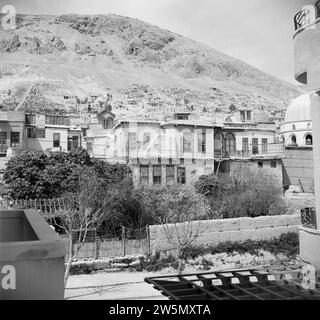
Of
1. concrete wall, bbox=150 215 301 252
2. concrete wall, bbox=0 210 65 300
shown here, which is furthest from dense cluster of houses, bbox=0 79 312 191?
concrete wall, bbox=0 210 65 300

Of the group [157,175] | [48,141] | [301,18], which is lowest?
[157,175]

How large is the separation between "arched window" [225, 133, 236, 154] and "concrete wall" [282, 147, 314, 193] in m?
3.56

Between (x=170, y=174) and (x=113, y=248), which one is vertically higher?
(x=170, y=174)

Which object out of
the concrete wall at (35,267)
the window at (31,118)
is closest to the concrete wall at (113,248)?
the concrete wall at (35,267)

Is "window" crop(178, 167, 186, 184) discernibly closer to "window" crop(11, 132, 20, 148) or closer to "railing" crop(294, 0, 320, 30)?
"window" crop(11, 132, 20, 148)

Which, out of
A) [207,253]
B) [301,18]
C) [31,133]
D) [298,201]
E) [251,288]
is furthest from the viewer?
[31,133]

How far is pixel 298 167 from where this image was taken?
2655 centimetres

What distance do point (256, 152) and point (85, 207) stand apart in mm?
16593

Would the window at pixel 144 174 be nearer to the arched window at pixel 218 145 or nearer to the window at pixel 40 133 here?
the arched window at pixel 218 145

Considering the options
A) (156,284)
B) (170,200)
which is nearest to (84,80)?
(170,200)

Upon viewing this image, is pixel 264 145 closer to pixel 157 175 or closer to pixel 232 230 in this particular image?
pixel 157 175

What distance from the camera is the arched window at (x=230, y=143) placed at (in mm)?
26688

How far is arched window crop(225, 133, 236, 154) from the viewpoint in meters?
26.7

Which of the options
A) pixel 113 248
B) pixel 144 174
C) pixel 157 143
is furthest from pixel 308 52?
pixel 157 143
